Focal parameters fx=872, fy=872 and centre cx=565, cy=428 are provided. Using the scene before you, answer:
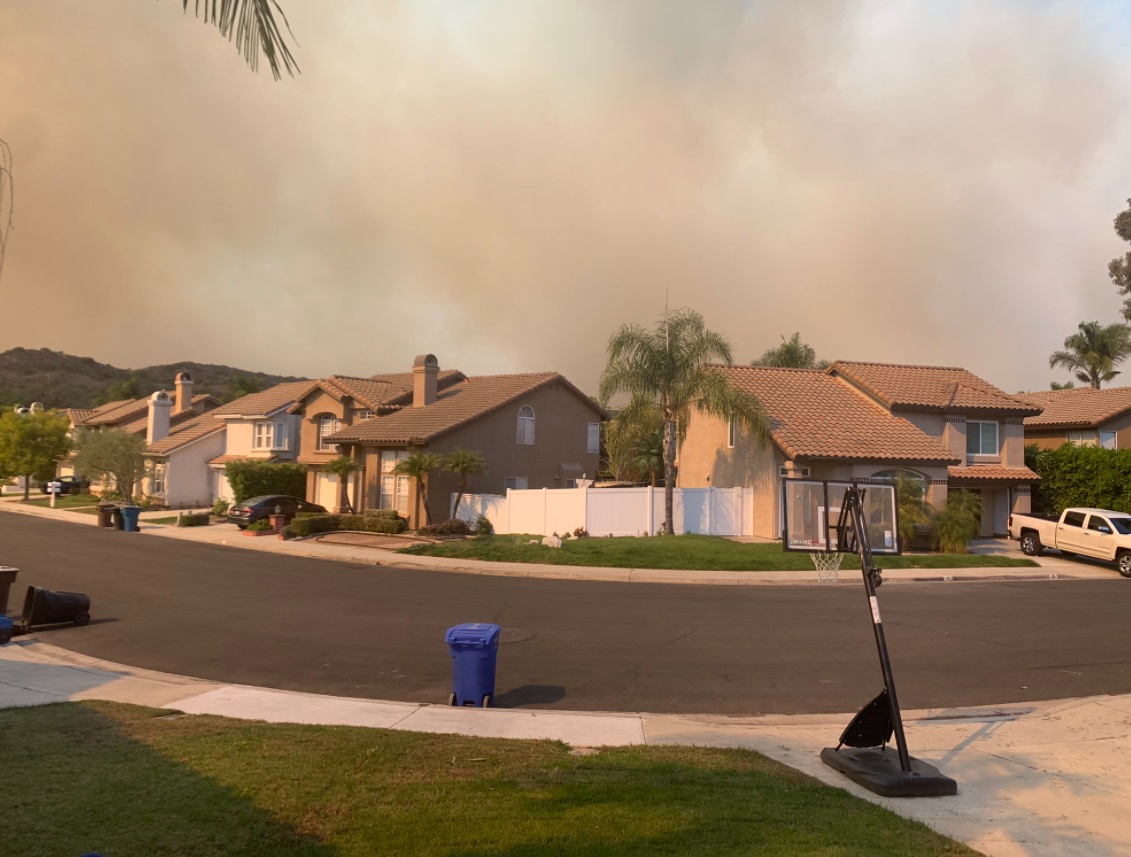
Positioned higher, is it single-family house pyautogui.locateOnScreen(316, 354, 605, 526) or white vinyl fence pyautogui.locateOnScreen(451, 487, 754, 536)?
single-family house pyautogui.locateOnScreen(316, 354, 605, 526)

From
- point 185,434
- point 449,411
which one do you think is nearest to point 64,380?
point 185,434

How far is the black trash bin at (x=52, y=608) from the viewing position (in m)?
15.8

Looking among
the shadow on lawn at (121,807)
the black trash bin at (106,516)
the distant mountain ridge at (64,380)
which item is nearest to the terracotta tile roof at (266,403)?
the black trash bin at (106,516)

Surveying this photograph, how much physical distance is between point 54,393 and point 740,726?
161 metres

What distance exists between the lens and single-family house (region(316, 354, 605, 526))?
36438 mm

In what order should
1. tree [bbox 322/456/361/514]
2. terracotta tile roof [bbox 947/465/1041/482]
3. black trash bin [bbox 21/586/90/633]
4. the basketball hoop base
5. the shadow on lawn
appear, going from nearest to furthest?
1. the shadow on lawn
2. the basketball hoop base
3. black trash bin [bbox 21/586/90/633]
4. terracotta tile roof [bbox 947/465/1041/482]
5. tree [bbox 322/456/361/514]

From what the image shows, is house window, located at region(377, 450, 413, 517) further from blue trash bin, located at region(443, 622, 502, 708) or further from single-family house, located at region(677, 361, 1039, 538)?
blue trash bin, located at region(443, 622, 502, 708)

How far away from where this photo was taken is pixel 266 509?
127 feet

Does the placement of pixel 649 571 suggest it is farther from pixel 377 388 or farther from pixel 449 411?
pixel 377 388

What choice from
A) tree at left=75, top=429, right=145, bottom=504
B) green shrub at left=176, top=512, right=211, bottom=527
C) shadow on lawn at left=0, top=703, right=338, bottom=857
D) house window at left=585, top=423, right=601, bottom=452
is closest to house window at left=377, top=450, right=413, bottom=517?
green shrub at left=176, top=512, right=211, bottom=527

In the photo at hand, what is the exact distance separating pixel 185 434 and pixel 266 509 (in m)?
18.5

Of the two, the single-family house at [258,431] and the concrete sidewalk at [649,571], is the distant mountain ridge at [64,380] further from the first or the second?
the concrete sidewalk at [649,571]

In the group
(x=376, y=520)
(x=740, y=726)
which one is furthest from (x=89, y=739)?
(x=376, y=520)

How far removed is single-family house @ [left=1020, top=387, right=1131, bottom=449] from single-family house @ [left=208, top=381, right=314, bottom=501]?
39.8 m
